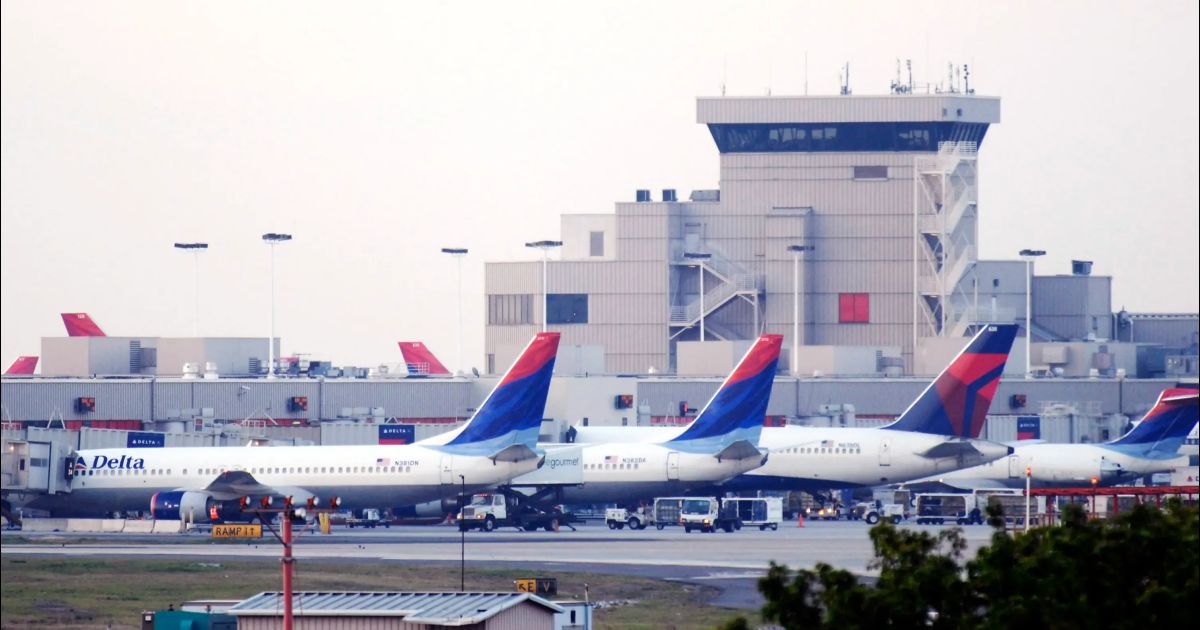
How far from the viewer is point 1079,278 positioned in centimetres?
16888

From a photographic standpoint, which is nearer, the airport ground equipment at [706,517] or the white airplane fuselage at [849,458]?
the white airplane fuselage at [849,458]

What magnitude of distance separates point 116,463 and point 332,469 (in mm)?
9944

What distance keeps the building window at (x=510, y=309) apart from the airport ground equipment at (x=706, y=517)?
72.0m

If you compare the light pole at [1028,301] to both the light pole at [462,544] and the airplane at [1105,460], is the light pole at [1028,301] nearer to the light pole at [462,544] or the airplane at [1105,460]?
the airplane at [1105,460]

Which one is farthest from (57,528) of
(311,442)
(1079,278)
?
(1079,278)

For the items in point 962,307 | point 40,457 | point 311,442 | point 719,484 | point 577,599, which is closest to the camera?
point 577,599

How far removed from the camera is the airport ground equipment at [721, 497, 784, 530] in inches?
3853

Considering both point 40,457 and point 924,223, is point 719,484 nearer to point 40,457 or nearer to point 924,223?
point 40,457

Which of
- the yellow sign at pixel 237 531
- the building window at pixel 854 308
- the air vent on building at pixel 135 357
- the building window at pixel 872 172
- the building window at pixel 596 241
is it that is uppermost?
the building window at pixel 872 172

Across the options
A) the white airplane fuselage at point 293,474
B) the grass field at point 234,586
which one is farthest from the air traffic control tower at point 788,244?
the grass field at point 234,586

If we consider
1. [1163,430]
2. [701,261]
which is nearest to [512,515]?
[1163,430]

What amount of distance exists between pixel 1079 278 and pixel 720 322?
30.6 meters

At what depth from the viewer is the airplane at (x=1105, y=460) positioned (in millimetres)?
108688

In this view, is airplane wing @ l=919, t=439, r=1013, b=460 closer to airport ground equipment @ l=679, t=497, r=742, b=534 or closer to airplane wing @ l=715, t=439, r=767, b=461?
airplane wing @ l=715, t=439, r=767, b=461
